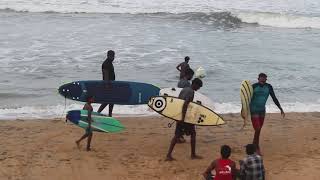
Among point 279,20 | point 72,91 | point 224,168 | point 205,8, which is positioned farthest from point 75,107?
A: point 205,8

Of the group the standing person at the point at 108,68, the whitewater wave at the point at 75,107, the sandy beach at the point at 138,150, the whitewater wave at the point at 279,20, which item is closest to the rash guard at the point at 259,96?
the sandy beach at the point at 138,150

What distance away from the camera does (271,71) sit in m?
18.2

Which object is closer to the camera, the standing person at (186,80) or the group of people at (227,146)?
the group of people at (227,146)

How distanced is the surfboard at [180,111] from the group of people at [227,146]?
0.16 metres

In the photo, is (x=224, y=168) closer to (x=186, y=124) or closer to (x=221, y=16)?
(x=186, y=124)

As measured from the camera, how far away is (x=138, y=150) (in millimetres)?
9664

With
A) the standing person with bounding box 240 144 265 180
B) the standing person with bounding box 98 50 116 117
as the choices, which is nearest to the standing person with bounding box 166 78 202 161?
the standing person with bounding box 240 144 265 180

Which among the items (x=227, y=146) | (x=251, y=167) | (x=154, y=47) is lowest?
(x=251, y=167)

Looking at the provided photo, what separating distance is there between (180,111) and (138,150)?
127 cm

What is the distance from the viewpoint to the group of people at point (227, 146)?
6.49 m

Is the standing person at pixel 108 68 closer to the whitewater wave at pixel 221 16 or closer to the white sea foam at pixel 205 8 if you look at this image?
the whitewater wave at pixel 221 16

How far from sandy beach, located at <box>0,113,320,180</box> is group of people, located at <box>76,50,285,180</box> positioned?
33cm

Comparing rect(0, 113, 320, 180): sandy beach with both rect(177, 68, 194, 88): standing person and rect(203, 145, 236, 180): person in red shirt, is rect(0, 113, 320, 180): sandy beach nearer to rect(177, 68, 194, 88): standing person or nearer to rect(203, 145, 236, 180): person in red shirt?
rect(177, 68, 194, 88): standing person

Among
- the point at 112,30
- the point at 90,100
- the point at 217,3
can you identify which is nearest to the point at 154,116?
the point at 90,100
